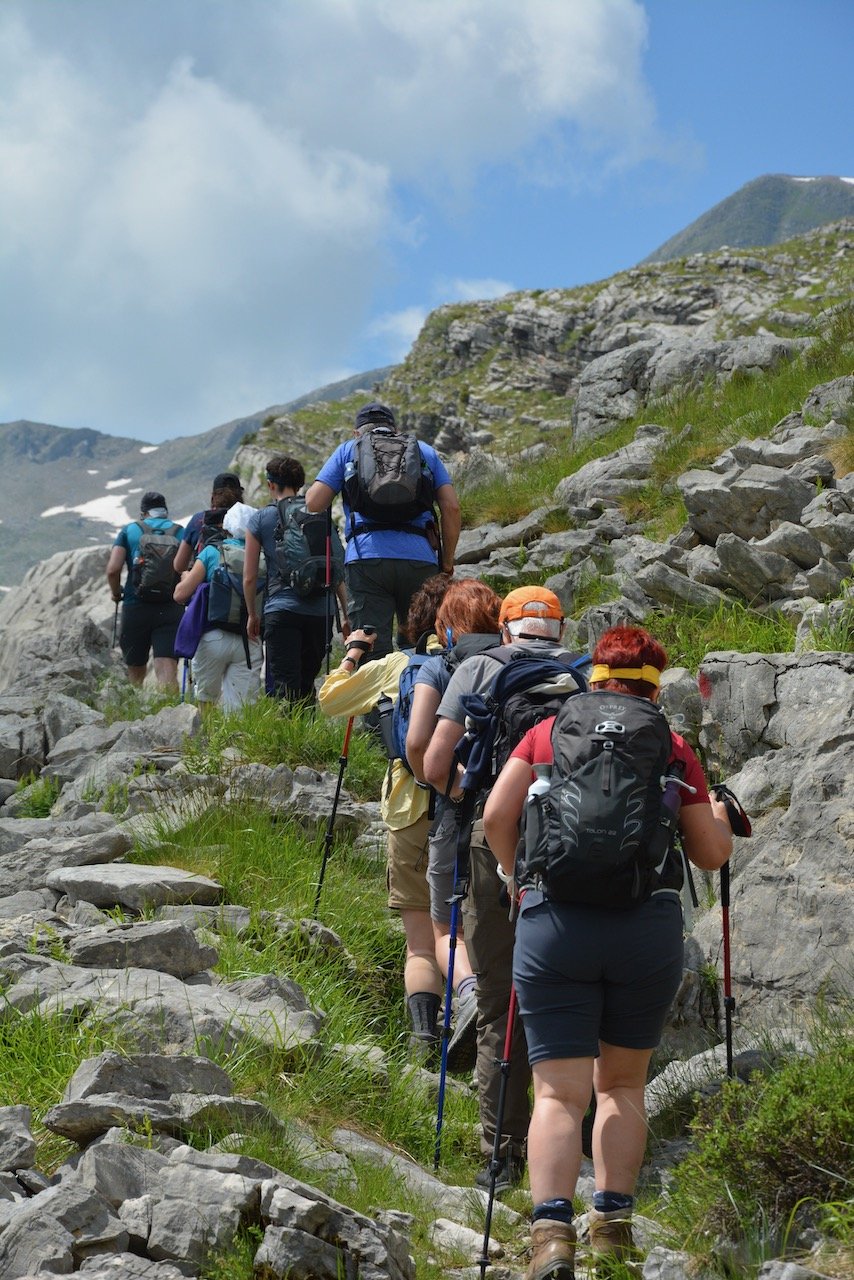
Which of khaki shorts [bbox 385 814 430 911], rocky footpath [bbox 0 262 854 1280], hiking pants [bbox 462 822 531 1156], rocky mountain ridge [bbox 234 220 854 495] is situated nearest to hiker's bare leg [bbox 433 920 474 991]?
khaki shorts [bbox 385 814 430 911]

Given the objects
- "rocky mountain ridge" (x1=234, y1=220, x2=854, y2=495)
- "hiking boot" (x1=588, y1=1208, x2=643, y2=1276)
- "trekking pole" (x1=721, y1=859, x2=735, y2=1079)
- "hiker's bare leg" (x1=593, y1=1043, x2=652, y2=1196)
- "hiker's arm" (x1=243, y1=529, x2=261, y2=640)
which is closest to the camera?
"hiking boot" (x1=588, y1=1208, x2=643, y2=1276)

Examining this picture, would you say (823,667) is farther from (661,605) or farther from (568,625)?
(568,625)

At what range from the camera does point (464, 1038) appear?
270 inches

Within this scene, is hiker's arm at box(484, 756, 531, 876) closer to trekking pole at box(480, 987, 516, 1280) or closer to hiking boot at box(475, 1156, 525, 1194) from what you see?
trekking pole at box(480, 987, 516, 1280)

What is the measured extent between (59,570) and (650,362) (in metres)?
17.6

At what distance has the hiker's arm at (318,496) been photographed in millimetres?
9867

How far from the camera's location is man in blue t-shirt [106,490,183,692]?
13.6m

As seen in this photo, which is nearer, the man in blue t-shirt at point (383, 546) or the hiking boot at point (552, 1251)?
the hiking boot at point (552, 1251)

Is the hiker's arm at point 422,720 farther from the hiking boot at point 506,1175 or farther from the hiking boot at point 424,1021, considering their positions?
the hiking boot at point 506,1175

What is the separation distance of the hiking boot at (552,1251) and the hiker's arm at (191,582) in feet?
27.7

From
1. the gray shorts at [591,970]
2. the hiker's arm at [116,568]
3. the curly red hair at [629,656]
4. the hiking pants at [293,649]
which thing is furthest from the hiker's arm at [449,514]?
the gray shorts at [591,970]

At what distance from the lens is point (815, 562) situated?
10461 millimetres

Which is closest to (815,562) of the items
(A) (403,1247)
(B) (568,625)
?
(B) (568,625)

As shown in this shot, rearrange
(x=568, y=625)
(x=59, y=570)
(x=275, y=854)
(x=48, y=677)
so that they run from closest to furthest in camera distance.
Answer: (x=275, y=854) → (x=568, y=625) → (x=48, y=677) → (x=59, y=570)
